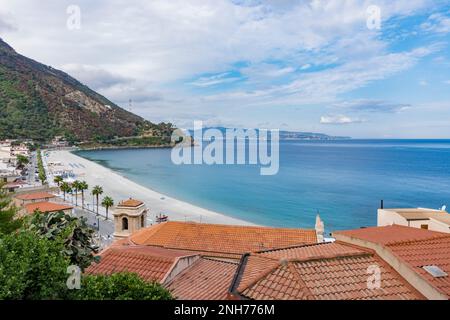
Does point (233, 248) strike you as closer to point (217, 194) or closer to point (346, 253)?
point (346, 253)

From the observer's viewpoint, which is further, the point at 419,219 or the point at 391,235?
the point at 419,219

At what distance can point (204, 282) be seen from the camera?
13945 mm

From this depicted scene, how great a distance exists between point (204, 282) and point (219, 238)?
8115 mm

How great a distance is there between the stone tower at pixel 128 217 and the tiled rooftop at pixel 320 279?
15210 mm

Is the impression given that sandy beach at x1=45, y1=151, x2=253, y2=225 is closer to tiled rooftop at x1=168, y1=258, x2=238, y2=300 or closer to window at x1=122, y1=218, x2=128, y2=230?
window at x1=122, y1=218, x2=128, y2=230

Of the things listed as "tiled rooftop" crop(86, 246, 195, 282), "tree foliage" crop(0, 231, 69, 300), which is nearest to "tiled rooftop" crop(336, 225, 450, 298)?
"tiled rooftop" crop(86, 246, 195, 282)

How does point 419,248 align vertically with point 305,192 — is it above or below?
above

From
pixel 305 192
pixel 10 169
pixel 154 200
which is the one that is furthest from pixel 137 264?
pixel 10 169

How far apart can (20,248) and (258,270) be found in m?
6.54

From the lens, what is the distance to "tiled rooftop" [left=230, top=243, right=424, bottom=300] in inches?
380

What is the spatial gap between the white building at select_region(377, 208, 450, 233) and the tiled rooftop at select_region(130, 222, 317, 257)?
1062 cm

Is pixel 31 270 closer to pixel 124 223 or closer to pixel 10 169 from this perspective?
pixel 124 223

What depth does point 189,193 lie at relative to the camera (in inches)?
3110

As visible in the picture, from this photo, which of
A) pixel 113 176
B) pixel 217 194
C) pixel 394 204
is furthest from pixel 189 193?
pixel 394 204
